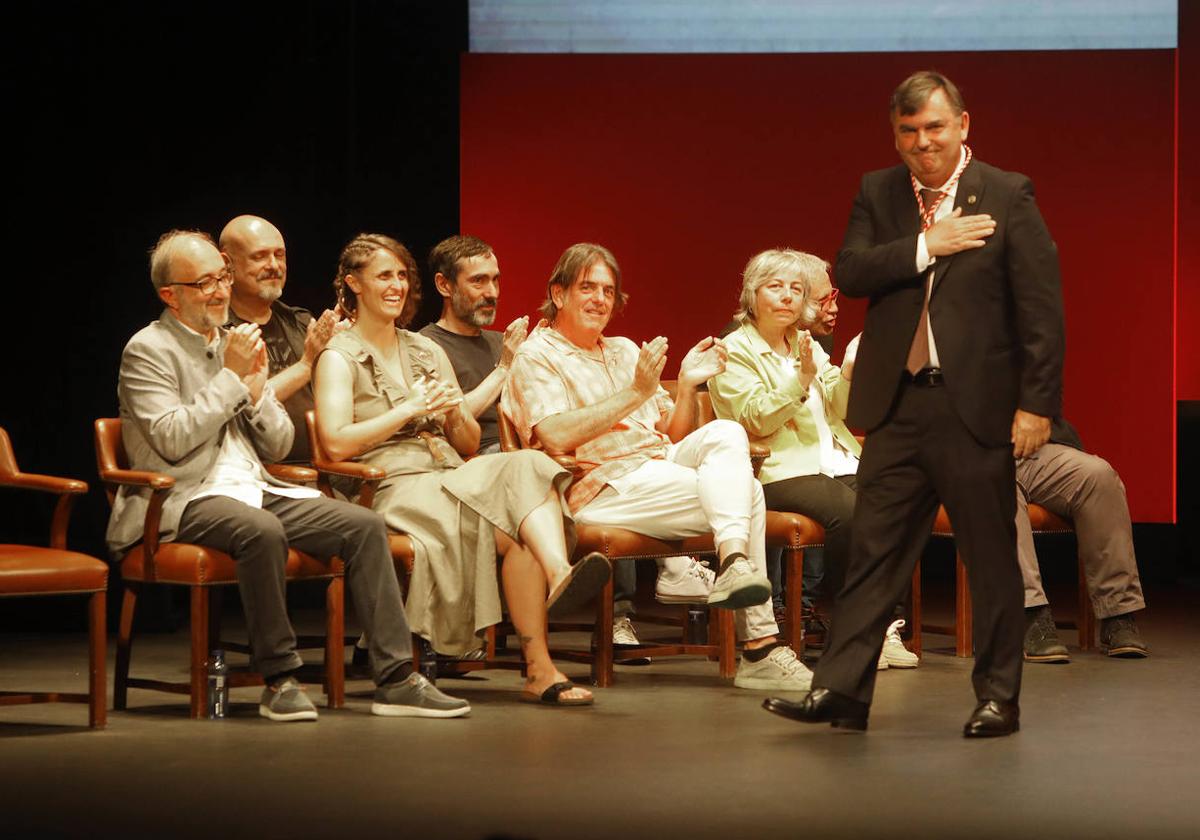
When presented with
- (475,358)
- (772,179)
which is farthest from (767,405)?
(772,179)

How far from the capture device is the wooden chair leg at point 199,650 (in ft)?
13.1

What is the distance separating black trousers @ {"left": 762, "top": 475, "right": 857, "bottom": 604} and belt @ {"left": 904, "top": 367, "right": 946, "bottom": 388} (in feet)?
4.05

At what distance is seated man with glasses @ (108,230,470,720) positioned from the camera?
3.98m

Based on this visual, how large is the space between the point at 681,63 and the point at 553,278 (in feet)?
8.06

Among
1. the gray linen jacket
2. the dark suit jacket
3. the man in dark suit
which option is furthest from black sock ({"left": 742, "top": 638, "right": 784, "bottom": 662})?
the gray linen jacket

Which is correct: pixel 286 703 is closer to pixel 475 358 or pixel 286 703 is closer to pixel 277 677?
pixel 277 677

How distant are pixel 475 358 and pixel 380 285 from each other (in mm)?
853

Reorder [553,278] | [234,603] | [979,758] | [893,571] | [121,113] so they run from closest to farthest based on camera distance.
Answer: [979,758]
[893,571]
[553,278]
[121,113]
[234,603]

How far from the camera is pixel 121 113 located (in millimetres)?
5934

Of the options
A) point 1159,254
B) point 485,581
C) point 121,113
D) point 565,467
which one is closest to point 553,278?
point 565,467

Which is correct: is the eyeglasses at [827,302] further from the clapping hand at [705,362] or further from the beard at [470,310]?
the beard at [470,310]

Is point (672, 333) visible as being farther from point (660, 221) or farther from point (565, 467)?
point (565, 467)

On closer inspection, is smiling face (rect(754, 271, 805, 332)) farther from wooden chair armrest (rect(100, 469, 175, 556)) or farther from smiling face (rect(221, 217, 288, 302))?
wooden chair armrest (rect(100, 469, 175, 556))

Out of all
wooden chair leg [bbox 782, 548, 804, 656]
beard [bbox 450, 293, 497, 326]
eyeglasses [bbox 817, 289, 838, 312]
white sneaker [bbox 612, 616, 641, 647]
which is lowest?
white sneaker [bbox 612, 616, 641, 647]
